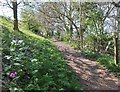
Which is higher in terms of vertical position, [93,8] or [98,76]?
[93,8]

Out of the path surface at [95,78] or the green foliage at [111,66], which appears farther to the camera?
the green foliage at [111,66]

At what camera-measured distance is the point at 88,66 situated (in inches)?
290

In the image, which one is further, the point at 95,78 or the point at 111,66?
the point at 111,66

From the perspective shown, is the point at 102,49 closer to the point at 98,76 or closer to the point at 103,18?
the point at 103,18

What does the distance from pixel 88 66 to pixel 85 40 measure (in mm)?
5623

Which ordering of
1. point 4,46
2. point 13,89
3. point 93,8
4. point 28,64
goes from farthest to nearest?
1. point 93,8
2. point 4,46
3. point 28,64
4. point 13,89

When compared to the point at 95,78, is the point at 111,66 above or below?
above

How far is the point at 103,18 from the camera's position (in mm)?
11648

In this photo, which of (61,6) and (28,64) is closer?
(28,64)

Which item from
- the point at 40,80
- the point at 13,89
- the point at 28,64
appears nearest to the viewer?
the point at 13,89

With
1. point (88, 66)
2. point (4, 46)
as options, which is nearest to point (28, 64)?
point (4, 46)

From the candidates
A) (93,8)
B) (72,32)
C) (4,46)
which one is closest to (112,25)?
(93,8)

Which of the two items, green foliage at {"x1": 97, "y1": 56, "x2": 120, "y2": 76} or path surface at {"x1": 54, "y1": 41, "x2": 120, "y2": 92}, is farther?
green foliage at {"x1": 97, "y1": 56, "x2": 120, "y2": 76}

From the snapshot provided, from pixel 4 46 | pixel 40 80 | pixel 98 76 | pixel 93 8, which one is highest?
pixel 93 8
